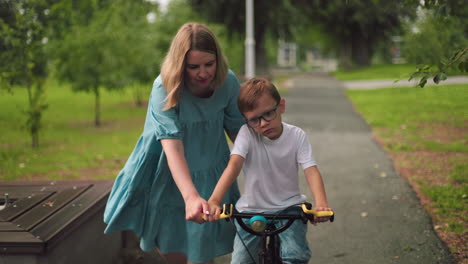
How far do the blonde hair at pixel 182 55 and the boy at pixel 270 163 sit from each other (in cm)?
25

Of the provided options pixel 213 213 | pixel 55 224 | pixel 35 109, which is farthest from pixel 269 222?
pixel 35 109

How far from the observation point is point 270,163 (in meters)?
2.65

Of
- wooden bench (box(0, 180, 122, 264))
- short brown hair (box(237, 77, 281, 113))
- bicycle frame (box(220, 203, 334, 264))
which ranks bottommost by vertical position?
wooden bench (box(0, 180, 122, 264))

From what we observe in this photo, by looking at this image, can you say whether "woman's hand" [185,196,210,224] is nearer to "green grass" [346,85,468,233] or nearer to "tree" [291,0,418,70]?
"green grass" [346,85,468,233]

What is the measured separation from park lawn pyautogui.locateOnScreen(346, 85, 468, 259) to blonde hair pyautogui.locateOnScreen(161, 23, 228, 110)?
8.19 feet

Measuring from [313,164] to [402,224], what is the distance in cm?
279

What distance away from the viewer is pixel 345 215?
5426mm

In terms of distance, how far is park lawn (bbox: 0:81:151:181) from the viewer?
317 inches

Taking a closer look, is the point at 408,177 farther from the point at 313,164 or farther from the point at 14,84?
the point at 14,84

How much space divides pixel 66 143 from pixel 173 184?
909 cm

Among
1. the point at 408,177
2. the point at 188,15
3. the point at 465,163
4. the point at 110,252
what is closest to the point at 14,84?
the point at 110,252

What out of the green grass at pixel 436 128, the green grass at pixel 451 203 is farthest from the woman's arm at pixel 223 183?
the green grass at pixel 451 203

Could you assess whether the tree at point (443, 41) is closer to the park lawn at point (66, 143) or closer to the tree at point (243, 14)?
the park lawn at point (66, 143)

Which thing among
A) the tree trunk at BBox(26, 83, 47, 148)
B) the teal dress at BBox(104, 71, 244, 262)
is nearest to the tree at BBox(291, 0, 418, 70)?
the tree trunk at BBox(26, 83, 47, 148)
